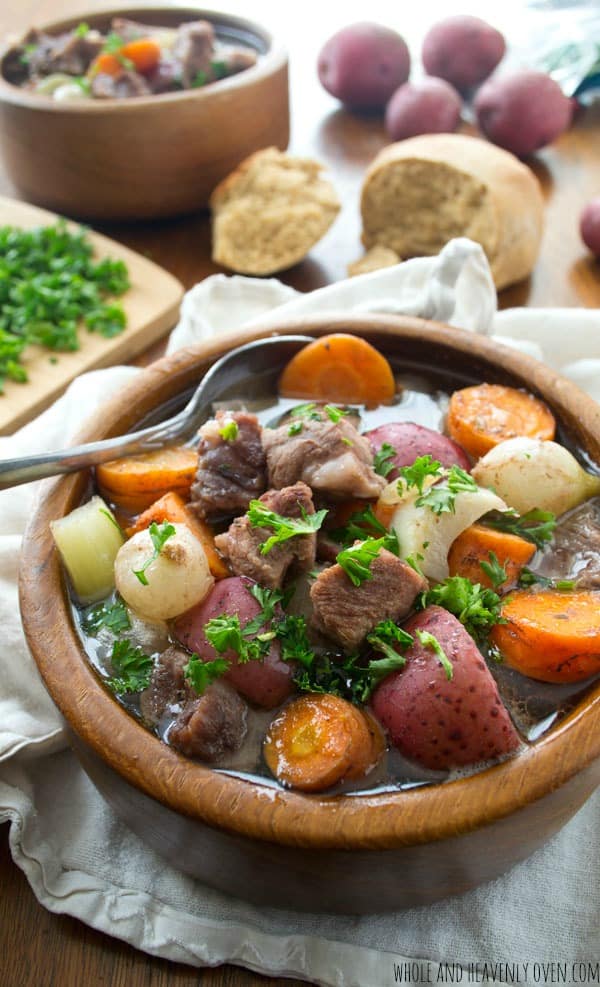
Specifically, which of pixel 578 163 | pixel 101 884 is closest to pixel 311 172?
pixel 578 163

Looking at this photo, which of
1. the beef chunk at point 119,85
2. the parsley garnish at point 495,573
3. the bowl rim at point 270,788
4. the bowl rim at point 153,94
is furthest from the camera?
the beef chunk at point 119,85

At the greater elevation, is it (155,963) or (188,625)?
(188,625)

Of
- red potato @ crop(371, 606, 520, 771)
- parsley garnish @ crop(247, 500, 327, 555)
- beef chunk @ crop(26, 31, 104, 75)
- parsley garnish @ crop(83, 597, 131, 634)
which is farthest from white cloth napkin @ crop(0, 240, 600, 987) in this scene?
beef chunk @ crop(26, 31, 104, 75)

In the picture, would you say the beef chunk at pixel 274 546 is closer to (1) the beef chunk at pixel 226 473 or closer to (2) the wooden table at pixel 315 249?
(1) the beef chunk at pixel 226 473

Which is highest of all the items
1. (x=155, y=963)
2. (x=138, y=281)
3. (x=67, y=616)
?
(x=67, y=616)

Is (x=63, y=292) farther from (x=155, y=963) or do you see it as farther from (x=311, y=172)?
(x=155, y=963)

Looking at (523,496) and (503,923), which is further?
(523,496)

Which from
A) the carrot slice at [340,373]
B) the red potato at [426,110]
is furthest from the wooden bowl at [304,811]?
the red potato at [426,110]

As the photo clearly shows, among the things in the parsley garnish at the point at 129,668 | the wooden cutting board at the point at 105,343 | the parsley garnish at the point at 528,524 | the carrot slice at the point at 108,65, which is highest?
the carrot slice at the point at 108,65
